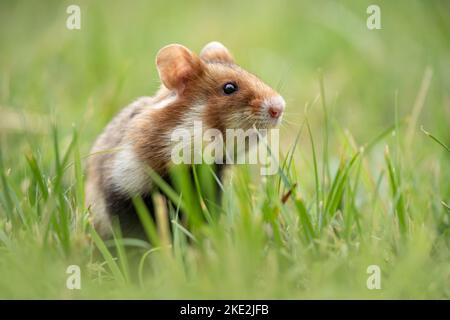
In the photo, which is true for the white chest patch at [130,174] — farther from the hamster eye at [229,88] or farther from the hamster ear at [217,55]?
the hamster ear at [217,55]

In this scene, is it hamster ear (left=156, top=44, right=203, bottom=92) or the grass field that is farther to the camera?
hamster ear (left=156, top=44, right=203, bottom=92)

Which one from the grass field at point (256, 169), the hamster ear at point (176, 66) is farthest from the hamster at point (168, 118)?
the grass field at point (256, 169)

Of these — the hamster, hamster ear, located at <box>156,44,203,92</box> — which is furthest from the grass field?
hamster ear, located at <box>156,44,203,92</box>

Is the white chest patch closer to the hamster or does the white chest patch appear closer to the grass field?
the hamster

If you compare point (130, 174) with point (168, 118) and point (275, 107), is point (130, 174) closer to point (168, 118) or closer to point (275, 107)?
point (168, 118)

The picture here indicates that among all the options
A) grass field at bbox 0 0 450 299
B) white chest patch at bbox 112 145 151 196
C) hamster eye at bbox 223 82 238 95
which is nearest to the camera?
grass field at bbox 0 0 450 299

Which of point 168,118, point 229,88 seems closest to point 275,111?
point 229,88
